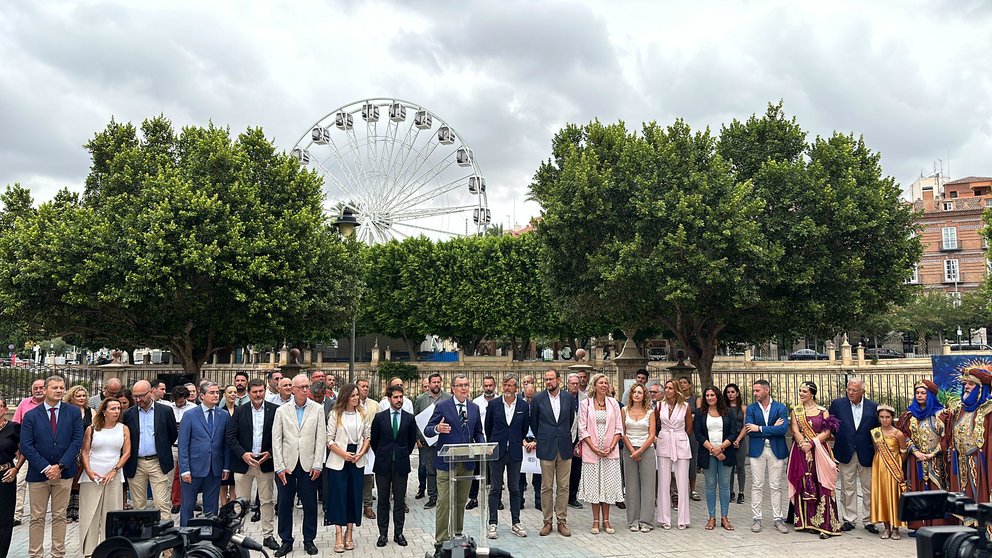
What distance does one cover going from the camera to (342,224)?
1505 centimetres

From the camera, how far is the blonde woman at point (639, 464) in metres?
8.59

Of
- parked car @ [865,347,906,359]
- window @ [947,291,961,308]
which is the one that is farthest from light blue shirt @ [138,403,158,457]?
parked car @ [865,347,906,359]

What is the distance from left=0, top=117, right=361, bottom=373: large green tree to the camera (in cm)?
1703

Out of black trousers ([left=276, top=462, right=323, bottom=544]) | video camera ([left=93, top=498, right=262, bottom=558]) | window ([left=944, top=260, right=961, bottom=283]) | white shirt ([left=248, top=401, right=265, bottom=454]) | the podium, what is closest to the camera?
video camera ([left=93, top=498, right=262, bottom=558])

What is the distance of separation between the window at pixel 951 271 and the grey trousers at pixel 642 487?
61.7 m

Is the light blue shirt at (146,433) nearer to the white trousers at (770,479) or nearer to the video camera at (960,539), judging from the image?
the white trousers at (770,479)

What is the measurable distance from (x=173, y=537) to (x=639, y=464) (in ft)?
19.2

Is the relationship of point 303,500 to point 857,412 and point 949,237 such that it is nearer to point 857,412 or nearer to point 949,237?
point 857,412

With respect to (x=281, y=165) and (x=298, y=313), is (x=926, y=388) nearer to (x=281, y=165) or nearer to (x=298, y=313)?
(x=298, y=313)

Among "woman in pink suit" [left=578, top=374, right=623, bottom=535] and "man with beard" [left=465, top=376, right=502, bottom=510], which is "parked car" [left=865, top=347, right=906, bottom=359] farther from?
"woman in pink suit" [left=578, top=374, right=623, bottom=535]

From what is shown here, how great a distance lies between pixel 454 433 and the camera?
800 cm

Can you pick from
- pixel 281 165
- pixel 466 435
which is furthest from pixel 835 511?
pixel 281 165

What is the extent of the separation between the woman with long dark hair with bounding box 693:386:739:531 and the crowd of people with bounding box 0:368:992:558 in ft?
0.08

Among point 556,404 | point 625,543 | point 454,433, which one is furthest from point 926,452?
point 454,433
